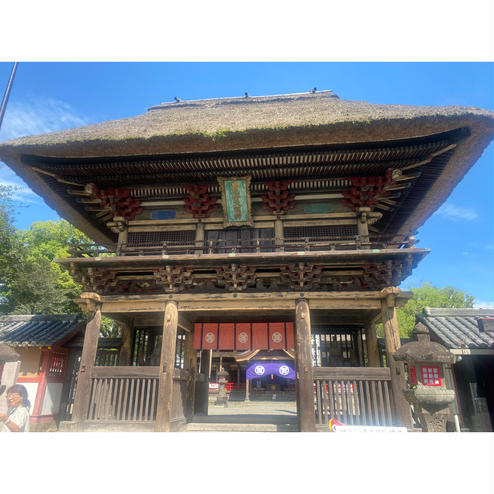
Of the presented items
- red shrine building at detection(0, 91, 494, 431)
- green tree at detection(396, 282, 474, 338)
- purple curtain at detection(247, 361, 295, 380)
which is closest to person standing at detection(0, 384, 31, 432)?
red shrine building at detection(0, 91, 494, 431)

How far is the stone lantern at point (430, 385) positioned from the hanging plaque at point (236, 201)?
16.2 feet

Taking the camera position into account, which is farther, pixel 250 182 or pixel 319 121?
pixel 250 182

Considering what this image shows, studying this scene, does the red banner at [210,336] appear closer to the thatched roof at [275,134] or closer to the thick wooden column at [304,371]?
the thick wooden column at [304,371]

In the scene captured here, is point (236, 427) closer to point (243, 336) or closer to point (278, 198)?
point (243, 336)

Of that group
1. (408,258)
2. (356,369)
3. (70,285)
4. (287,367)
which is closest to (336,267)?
(408,258)

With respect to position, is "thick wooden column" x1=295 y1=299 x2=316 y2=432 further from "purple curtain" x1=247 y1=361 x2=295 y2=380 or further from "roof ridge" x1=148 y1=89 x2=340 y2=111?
"purple curtain" x1=247 y1=361 x2=295 y2=380

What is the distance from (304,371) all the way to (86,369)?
4993 mm

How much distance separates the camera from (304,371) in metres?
7.28

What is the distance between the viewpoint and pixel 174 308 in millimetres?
8047

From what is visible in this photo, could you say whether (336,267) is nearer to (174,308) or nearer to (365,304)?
(365,304)

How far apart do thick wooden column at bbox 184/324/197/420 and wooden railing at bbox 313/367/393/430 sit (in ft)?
12.7

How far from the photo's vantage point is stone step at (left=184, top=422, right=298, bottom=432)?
8086 mm

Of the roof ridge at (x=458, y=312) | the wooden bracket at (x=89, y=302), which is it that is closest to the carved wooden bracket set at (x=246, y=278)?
the wooden bracket at (x=89, y=302)

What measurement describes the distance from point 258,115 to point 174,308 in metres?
5.39
